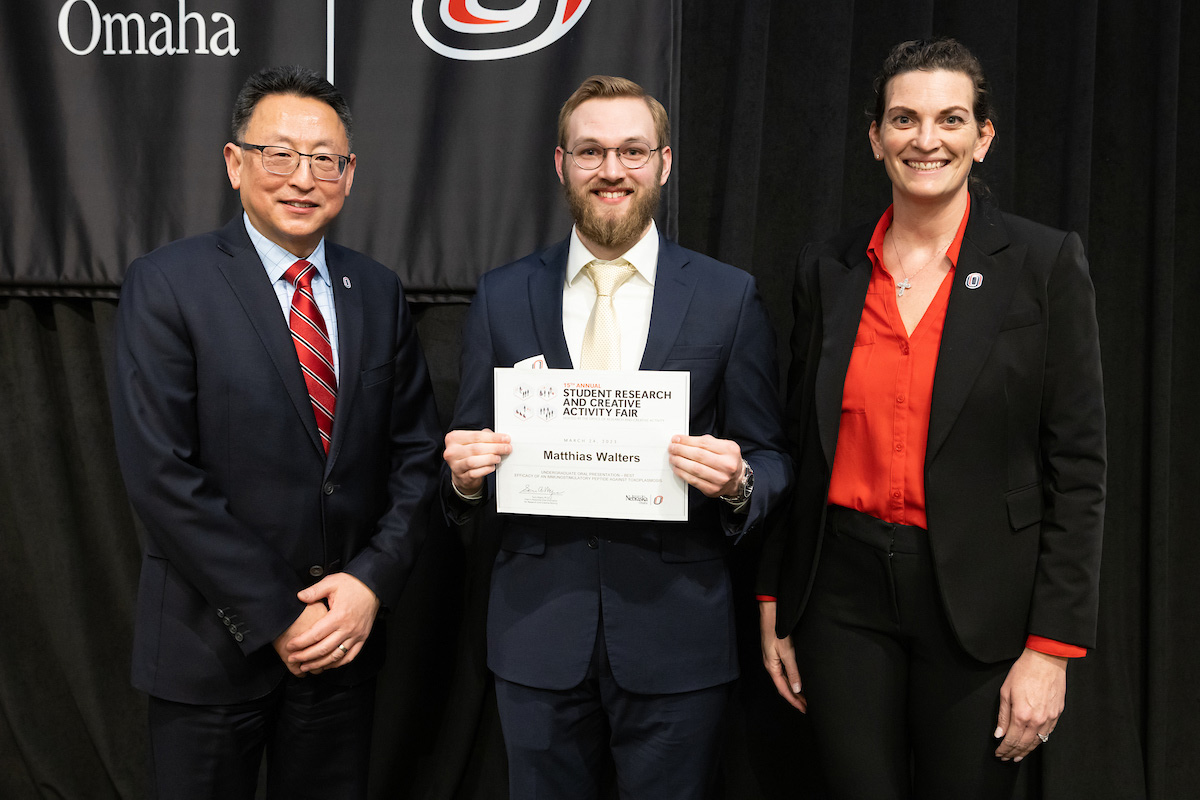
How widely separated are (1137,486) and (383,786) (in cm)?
223

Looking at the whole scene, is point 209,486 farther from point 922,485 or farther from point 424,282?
point 922,485

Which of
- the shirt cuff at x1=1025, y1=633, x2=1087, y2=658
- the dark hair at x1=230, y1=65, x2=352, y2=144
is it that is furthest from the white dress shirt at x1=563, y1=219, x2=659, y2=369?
the shirt cuff at x1=1025, y1=633, x2=1087, y2=658

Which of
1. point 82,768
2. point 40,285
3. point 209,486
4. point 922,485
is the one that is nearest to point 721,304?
point 922,485

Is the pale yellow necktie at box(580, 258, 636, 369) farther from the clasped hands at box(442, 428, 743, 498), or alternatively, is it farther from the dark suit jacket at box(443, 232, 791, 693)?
the clasped hands at box(442, 428, 743, 498)

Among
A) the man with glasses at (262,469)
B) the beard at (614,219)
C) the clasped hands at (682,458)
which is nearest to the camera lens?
the clasped hands at (682,458)

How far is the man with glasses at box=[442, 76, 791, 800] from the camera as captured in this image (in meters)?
1.66

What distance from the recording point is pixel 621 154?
174 cm

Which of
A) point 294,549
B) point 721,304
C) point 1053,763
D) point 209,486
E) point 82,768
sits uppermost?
point 721,304

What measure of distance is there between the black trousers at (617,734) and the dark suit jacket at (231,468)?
1.22ft

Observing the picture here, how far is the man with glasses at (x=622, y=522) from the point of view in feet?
5.46

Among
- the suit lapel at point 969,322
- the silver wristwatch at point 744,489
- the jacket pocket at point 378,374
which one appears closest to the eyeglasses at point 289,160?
the jacket pocket at point 378,374

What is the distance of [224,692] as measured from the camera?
1663 mm

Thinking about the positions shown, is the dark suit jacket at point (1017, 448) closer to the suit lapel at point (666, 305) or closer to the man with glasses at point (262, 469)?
the suit lapel at point (666, 305)

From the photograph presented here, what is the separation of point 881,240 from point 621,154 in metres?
0.54
